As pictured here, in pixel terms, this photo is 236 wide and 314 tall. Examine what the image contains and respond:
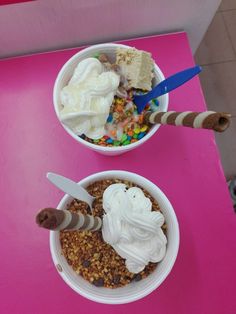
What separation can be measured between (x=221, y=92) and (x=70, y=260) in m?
1.17

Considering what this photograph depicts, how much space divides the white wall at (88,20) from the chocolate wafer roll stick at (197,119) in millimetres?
297

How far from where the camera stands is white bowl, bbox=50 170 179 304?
0.57 meters

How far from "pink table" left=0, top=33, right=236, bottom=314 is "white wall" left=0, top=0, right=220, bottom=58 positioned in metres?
0.04

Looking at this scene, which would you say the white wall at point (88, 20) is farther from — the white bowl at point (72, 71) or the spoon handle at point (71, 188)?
the spoon handle at point (71, 188)

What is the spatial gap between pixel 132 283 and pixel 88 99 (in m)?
0.37

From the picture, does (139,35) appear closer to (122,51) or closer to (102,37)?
(102,37)

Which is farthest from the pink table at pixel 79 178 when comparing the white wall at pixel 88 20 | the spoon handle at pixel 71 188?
the spoon handle at pixel 71 188

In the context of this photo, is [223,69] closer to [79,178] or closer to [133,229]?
[79,178]

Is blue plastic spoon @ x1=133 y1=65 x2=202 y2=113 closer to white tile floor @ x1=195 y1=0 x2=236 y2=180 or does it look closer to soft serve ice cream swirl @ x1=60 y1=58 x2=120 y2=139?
soft serve ice cream swirl @ x1=60 y1=58 x2=120 y2=139

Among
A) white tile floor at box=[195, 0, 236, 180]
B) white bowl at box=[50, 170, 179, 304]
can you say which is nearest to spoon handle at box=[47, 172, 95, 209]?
white bowl at box=[50, 170, 179, 304]

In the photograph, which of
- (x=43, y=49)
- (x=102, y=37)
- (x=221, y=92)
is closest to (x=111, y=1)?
(x=102, y=37)

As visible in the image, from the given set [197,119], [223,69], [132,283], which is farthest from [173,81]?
[223,69]

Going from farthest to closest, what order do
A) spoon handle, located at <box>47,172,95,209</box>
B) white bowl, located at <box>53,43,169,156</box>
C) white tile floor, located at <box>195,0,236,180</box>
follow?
white tile floor, located at <box>195,0,236,180</box>, white bowl, located at <box>53,43,169,156</box>, spoon handle, located at <box>47,172,95,209</box>

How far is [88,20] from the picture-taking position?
0.78m
